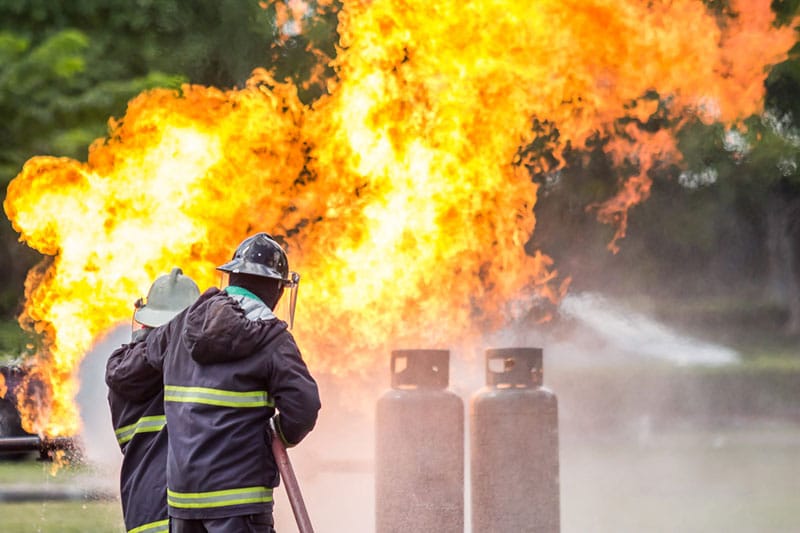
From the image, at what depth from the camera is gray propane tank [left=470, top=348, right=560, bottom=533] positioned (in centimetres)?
667

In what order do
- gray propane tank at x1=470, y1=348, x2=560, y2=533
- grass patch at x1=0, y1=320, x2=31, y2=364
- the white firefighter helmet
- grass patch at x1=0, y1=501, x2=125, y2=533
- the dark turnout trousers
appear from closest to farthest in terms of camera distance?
the dark turnout trousers
the white firefighter helmet
gray propane tank at x1=470, y1=348, x2=560, y2=533
grass patch at x1=0, y1=501, x2=125, y2=533
grass patch at x1=0, y1=320, x2=31, y2=364

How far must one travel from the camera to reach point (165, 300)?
16.8 ft

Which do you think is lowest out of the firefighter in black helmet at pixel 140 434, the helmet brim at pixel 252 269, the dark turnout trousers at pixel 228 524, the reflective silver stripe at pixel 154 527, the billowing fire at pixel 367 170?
the reflective silver stripe at pixel 154 527

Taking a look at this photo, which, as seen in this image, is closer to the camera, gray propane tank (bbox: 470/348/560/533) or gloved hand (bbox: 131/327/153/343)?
gloved hand (bbox: 131/327/153/343)

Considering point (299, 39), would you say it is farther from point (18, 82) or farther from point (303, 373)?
point (303, 373)

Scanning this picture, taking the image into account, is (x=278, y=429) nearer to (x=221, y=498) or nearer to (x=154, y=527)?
(x=221, y=498)

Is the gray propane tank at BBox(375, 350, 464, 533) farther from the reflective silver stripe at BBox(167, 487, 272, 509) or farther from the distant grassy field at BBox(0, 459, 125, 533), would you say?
the distant grassy field at BBox(0, 459, 125, 533)

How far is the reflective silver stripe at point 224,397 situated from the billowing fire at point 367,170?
3.44m

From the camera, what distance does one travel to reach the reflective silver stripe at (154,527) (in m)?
4.39

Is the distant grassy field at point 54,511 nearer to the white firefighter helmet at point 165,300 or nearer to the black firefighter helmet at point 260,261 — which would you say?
the white firefighter helmet at point 165,300

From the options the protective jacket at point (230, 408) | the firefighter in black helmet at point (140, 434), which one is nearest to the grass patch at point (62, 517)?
the firefighter in black helmet at point (140, 434)

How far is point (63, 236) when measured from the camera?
7375mm

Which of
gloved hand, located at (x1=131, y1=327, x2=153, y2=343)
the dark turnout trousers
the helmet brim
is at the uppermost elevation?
the helmet brim

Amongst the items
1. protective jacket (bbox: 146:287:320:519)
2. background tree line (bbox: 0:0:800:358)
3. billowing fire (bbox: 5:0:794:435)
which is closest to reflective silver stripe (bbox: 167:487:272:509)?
protective jacket (bbox: 146:287:320:519)
